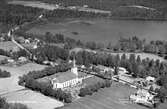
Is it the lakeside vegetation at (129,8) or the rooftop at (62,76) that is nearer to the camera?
the rooftop at (62,76)

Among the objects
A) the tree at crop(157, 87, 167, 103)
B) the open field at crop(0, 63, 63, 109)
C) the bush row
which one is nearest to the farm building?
the bush row

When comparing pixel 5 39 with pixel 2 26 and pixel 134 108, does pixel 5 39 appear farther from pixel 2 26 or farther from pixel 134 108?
pixel 134 108

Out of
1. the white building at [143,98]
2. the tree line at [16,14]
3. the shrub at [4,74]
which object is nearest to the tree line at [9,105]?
the shrub at [4,74]

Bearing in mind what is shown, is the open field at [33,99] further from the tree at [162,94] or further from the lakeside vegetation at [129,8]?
the lakeside vegetation at [129,8]

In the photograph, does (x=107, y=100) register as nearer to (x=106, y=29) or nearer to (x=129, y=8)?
(x=106, y=29)

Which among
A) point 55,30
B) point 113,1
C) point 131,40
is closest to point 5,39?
point 55,30

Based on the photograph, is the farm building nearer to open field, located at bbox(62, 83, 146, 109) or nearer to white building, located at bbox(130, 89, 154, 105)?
open field, located at bbox(62, 83, 146, 109)
